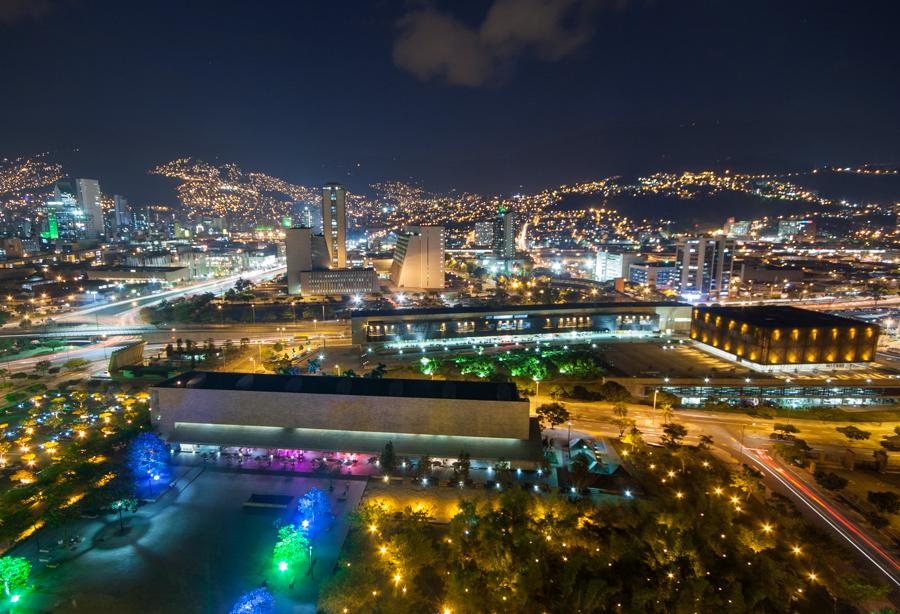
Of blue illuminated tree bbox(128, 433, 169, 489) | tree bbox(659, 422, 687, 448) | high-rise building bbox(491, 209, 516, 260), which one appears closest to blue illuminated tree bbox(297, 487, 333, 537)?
blue illuminated tree bbox(128, 433, 169, 489)

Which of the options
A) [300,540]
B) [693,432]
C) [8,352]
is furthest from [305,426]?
[8,352]

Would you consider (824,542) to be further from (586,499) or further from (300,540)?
(300,540)

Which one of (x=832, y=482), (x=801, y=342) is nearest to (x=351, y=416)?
(x=832, y=482)

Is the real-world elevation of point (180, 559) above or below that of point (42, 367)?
below

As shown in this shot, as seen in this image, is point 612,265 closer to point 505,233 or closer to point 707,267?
point 707,267

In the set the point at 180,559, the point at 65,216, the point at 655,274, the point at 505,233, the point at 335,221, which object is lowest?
the point at 180,559

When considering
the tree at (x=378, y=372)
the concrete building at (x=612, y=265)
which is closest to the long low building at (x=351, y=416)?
the tree at (x=378, y=372)

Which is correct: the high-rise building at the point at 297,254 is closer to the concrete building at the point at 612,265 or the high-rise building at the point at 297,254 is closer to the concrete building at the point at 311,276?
the concrete building at the point at 311,276
